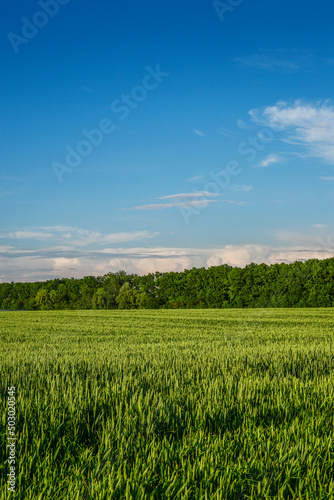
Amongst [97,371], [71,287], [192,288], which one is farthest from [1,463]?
[71,287]

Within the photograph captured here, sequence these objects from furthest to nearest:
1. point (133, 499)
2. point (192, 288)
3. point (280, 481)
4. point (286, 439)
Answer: point (192, 288) → point (286, 439) → point (280, 481) → point (133, 499)

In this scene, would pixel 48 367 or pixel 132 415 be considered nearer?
pixel 132 415

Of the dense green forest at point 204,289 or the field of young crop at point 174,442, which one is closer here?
the field of young crop at point 174,442

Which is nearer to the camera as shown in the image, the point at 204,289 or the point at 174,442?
the point at 174,442

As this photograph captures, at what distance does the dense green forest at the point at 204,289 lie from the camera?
6366 centimetres

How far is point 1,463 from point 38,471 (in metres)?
0.50

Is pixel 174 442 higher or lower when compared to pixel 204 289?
higher

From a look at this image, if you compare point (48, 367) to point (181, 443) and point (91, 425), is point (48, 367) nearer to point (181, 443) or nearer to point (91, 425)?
point (91, 425)

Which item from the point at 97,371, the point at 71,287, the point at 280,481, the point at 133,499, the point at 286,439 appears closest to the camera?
the point at 133,499

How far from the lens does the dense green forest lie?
6366 centimetres

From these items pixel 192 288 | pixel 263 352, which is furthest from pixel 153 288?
pixel 263 352

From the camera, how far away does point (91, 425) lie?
451cm

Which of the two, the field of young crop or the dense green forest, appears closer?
the field of young crop

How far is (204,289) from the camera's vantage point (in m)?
74.2
